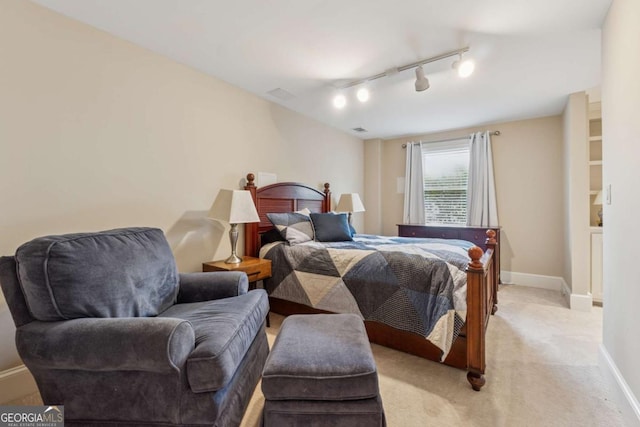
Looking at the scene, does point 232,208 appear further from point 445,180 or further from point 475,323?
point 445,180

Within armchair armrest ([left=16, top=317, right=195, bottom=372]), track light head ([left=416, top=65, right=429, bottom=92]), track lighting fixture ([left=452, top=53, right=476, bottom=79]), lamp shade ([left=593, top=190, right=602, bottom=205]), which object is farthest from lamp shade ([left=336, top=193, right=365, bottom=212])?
armchair armrest ([left=16, top=317, right=195, bottom=372])

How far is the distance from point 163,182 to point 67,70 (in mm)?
923

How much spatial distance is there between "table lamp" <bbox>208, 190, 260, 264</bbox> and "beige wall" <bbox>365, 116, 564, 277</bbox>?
372 cm

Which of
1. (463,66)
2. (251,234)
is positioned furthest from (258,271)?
Result: (463,66)

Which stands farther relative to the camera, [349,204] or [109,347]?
[349,204]

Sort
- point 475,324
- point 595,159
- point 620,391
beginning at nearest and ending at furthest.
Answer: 1. point 620,391
2. point 475,324
3. point 595,159

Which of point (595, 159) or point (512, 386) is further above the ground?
point (595, 159)

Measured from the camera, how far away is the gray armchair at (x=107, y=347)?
1125 millimetres

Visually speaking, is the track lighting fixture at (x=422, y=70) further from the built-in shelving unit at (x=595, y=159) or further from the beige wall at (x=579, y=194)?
the built-in shelving unit at (x=595, y=159)

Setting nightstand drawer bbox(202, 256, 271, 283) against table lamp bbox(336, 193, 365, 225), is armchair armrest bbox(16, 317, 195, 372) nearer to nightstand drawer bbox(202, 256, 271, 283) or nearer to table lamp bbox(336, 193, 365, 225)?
nightstand drawer bbox(202, 256, 271, 283)

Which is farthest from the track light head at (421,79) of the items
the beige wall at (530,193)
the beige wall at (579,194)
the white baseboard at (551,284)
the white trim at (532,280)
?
the white trim at (532,280)

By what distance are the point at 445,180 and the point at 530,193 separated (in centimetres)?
116

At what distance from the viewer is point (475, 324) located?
1719mm

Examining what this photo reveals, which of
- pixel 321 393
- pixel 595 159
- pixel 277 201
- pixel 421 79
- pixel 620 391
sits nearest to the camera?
pixel 321 393
